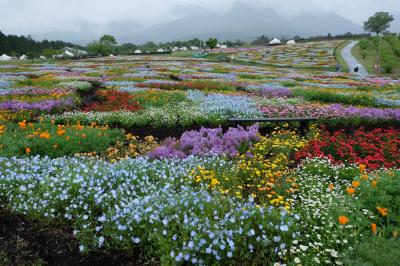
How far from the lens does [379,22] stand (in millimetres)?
88125

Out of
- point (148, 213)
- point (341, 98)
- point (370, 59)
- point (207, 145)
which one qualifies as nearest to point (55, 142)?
point (207, 145)

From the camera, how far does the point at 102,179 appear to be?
6.13 metres

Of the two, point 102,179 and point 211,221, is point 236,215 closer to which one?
point 211,221

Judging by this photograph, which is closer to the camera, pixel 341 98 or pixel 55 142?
pixel 55 142

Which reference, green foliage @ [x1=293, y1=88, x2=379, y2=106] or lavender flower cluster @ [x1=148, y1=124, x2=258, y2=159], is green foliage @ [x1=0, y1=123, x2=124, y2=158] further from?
green foliage @ [x1=293, y1=88, x2=379, y2=106]

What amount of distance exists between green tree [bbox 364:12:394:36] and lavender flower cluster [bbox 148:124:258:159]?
94152 mm

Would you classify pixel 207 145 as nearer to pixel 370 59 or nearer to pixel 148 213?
pixel 148 213

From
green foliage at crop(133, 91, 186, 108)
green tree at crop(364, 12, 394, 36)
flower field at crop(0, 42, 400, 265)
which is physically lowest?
flower field at crop(0, 42, 400, 265)

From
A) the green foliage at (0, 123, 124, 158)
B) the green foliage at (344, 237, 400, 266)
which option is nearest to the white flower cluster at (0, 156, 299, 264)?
the green foliage at (344, 237, 400, 266)

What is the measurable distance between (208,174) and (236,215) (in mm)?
2153

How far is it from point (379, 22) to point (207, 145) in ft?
315

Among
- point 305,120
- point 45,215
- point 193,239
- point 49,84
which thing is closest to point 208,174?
point 193,239

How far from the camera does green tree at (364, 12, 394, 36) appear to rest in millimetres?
87438

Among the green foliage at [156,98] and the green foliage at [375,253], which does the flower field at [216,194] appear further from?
the green foliage at [156,98]
